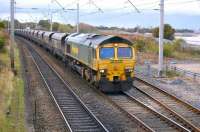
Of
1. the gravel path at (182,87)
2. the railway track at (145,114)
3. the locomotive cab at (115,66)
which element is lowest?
the railway track at (145,114)

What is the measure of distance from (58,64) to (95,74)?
18.2 meters

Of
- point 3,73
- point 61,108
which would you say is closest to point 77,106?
point 61,108

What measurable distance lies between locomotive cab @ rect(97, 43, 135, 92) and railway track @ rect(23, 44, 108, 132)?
1.89 metres

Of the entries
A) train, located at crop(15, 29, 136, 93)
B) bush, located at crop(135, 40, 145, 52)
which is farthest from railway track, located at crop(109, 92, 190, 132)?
bush, located at crop(135, 40, 145, 52)

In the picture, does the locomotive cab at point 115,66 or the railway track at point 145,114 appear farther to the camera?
the locomotive cab at point 115,66

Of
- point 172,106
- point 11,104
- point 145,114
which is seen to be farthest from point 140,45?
point 145,114

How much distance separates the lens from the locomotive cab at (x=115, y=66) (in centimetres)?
2483

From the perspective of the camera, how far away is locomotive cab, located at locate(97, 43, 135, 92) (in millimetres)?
24828

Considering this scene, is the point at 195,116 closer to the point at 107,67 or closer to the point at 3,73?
the point at 107,67

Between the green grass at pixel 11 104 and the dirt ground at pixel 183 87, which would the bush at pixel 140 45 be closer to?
the dirt ground at pixel 183 87

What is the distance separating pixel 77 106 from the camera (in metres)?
21.8

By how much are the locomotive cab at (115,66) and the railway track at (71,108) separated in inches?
74.5

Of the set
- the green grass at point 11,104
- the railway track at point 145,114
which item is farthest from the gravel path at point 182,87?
the green grass at point 11,104

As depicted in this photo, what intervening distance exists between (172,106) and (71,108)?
461 cm
